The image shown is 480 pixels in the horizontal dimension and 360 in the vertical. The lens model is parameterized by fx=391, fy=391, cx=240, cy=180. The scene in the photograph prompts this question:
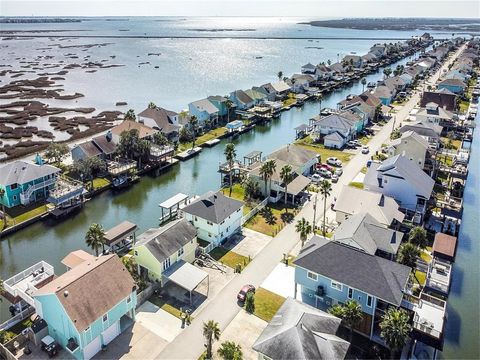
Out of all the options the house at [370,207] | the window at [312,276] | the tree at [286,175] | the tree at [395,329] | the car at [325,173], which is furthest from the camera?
the car at [325,173]

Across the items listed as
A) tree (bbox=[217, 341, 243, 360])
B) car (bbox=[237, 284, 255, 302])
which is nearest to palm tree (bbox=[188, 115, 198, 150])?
car (bbox=[237, 284, 255, 302])

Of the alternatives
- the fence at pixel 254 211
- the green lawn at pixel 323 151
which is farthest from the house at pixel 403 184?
the green lawn at pixel 323 151

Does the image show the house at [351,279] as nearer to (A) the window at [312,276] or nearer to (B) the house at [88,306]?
A: (A) the window at [312,276]

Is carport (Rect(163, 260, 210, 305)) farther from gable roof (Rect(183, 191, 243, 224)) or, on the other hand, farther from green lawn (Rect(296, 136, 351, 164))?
green lawn (Rect(296, 136, 351, 164))

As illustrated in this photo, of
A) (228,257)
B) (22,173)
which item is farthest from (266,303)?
(22,173)

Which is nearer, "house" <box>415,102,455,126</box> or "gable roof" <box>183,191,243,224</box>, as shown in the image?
"gable roof" <box>183,191,243,224</box>

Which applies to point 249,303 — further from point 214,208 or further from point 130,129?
point 130,129
